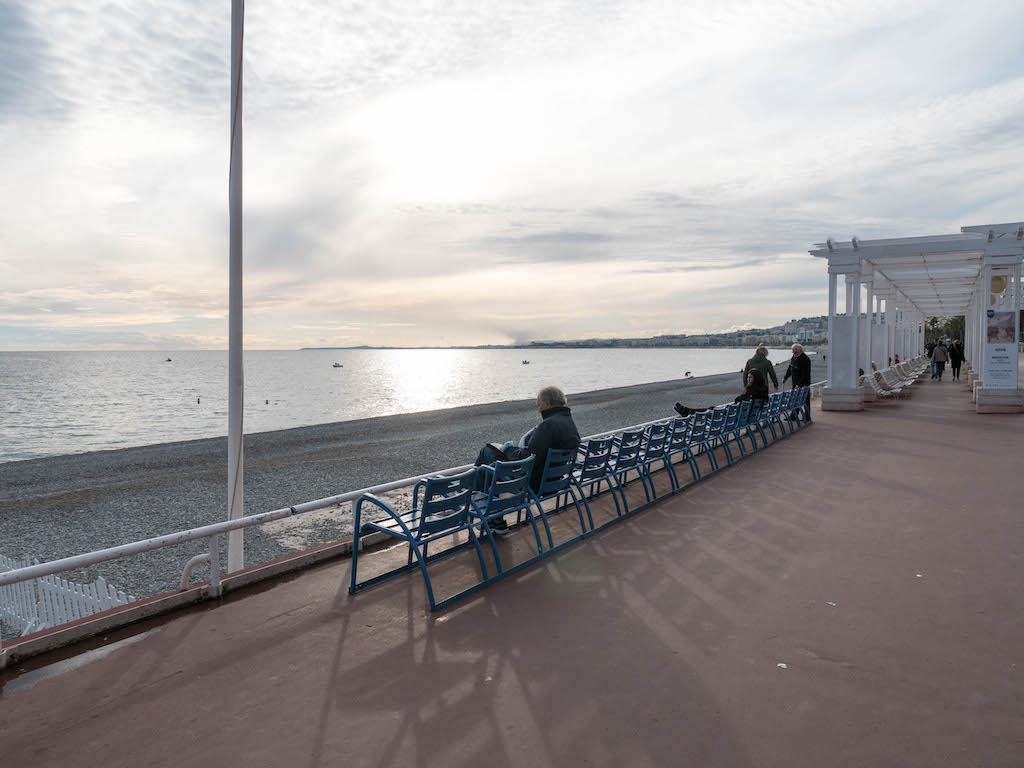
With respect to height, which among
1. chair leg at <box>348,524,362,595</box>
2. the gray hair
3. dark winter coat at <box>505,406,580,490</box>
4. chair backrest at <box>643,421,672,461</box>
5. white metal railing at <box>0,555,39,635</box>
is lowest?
white metal railing at <box>0,555,39,635</box>

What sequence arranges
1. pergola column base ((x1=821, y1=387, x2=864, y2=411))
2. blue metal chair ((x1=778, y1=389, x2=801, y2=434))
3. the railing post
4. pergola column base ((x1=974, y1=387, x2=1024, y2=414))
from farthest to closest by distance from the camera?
1. pergola column base ((x1=821, y1=387, x2=864, y2=411))
2. pergola column base ((x1=974, y1=387, x2=1024, y2=414))
3. blue metal chair ((x1=778, y1=389, x2=801, y2=434))
4. the railing post

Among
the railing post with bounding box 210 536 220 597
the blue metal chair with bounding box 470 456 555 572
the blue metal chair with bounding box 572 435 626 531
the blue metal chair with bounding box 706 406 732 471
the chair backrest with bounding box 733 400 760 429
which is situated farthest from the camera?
the chair backrest with bounding box 733 400 760 429

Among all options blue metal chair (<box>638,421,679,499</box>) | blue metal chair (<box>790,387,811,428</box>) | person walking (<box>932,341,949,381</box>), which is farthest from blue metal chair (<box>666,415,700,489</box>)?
person walking (<box>932,341,949,381</box>)

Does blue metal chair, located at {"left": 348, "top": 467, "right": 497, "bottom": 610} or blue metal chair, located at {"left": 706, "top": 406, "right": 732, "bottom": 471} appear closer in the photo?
blue metal chair, located at {"left": 348, "top": 467, "right": 497, "bottom": 610}

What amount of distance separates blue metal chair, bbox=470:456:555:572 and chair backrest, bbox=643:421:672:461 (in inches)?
86.0

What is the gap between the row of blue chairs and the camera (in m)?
4.20

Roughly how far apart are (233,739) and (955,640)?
141 inches

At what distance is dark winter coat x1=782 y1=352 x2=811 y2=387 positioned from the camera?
1368 centimetres

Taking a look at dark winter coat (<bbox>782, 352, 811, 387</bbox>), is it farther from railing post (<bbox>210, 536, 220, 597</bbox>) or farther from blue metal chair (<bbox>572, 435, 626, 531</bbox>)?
railing post (<bbox>210, 536, 220, 597</bbox>)

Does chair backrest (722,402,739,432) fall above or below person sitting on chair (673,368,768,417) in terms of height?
below

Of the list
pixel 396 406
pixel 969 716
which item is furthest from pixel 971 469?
pixel 396 406

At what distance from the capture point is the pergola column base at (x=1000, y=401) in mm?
14273

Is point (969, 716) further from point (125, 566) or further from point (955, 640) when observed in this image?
point (125, 566)

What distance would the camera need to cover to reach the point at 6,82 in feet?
17.9
